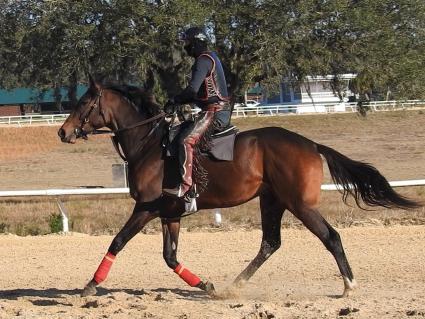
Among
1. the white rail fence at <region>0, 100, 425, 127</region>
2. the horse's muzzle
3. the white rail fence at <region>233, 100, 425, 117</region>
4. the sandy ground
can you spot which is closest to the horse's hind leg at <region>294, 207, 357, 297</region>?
the sandy ground

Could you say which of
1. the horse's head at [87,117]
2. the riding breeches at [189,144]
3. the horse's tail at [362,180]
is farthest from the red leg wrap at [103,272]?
the horse's tail at [362,180]

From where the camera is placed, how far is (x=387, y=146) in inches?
1473

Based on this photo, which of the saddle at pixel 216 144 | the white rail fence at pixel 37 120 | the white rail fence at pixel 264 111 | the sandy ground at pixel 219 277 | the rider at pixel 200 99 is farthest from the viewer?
the white rail fence at pixel 264 111

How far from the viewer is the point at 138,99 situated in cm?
914

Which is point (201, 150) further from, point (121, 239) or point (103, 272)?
point (103, 272)

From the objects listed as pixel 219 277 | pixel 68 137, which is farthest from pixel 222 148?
pixel 219 277

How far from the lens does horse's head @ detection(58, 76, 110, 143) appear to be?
349 inches

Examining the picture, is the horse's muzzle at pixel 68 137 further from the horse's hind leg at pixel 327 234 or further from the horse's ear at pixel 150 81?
the horse's ear at pixel 150 81

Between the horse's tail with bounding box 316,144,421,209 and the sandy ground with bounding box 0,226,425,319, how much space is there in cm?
94

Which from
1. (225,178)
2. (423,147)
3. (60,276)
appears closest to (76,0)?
(60,276)

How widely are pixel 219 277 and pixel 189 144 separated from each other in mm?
2327

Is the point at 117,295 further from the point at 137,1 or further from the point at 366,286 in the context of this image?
the point at 137,1

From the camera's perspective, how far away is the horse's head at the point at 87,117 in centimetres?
887

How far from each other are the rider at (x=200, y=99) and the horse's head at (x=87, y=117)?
0.77 metres
